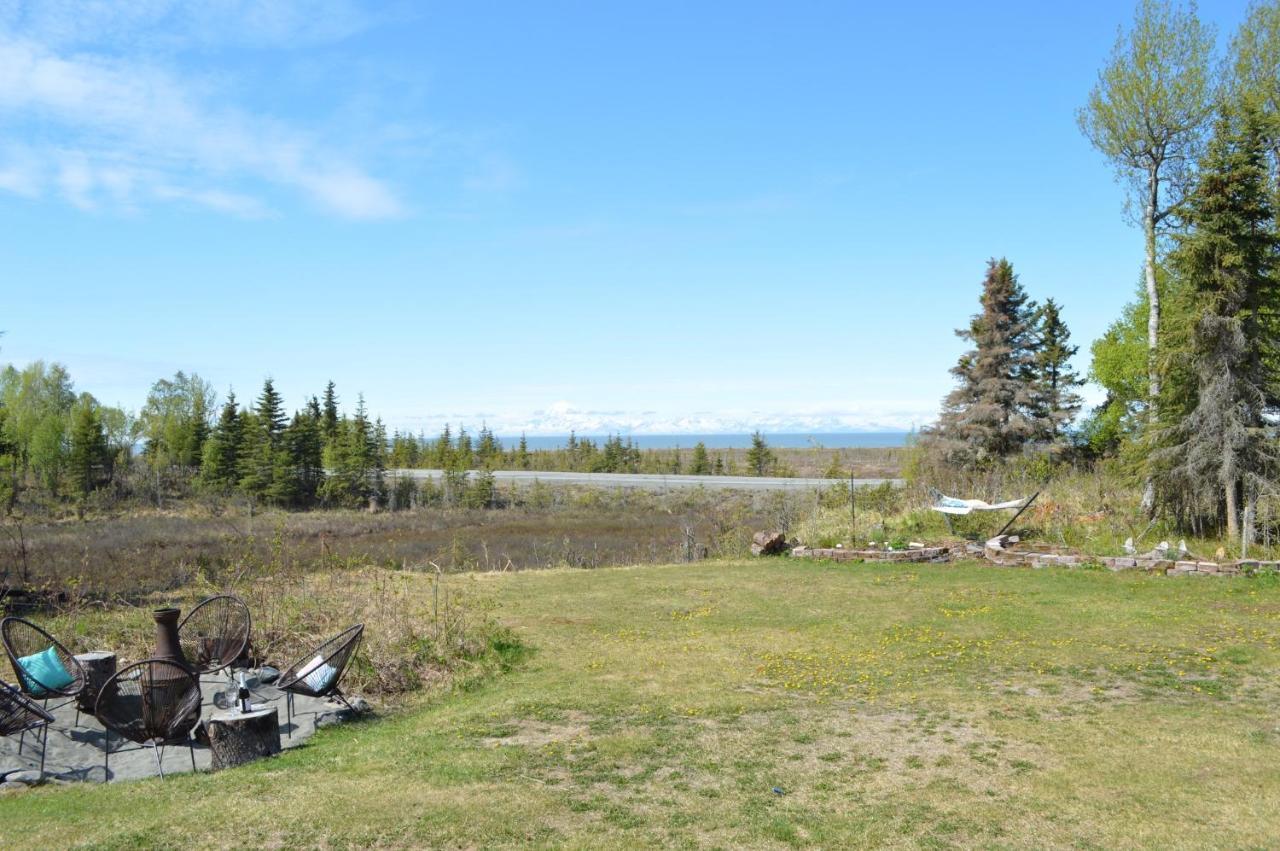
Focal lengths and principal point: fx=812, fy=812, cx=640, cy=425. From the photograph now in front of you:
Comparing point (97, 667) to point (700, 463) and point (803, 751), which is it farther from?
point (700, 463)

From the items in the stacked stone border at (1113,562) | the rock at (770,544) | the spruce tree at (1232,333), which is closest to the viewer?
the stacked stone border at (1113,562)

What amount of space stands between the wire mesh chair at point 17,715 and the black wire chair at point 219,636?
1682 millimetres

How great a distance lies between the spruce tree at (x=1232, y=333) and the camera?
1368 cm

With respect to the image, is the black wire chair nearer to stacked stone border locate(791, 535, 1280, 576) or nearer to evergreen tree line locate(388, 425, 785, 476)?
stacked stone border locate(791, 535, 1280, 576)

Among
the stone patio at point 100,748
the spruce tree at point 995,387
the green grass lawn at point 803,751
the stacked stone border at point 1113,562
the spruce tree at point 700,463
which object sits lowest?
the stone patio at point 100,748

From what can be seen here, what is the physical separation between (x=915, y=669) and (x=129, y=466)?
1672 inches

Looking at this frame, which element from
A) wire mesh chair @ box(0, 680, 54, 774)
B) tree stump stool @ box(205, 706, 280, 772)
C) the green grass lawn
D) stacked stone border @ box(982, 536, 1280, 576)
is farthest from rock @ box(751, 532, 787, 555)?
wire mesh chair @ box(0, 680, 54, 774)

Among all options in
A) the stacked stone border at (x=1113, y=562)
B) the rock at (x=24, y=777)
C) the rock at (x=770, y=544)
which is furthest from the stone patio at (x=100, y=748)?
the stacked stone border at (x=1113, y=562)

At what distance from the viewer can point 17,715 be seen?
6.32 metres

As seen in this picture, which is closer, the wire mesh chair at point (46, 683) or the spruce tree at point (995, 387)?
the wire mesh chair at point (46, 683)

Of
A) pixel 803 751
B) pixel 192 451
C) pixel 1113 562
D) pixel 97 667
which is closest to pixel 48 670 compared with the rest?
pixel 97 667

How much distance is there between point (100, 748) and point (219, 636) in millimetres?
1913

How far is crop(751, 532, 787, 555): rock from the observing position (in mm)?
17469

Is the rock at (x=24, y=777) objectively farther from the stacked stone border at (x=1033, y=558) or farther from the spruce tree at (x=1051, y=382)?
the spruce tree at (x=1051, y=382)
